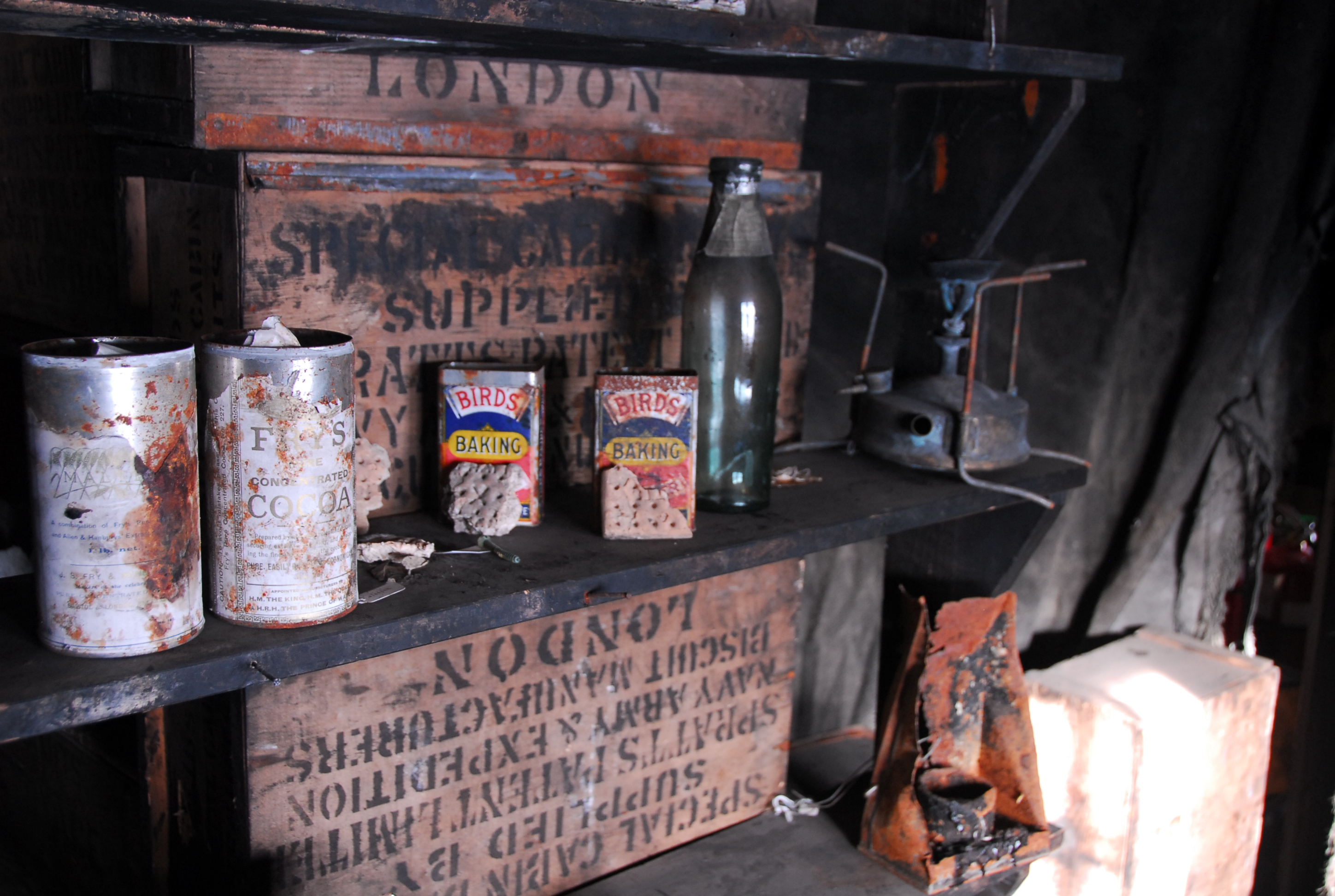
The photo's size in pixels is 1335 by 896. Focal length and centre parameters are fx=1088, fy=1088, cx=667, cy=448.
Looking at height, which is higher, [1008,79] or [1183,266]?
[1008,79]

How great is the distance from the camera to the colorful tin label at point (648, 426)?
1060 mm

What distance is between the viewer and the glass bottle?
1.17m

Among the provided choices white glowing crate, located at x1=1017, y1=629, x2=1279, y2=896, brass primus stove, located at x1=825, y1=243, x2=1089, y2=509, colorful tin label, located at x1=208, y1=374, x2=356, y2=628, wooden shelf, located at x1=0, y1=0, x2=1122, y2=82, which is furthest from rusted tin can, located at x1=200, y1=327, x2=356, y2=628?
white glowing crate, located at x1=1017, y1=629, x2=1279, y2=896

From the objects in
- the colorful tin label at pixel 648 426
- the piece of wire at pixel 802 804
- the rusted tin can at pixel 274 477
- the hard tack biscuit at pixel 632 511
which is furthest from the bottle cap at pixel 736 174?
the piece of wire at pixel 802 804

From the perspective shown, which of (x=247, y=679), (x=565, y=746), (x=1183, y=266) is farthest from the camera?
(x=1183, y=266)

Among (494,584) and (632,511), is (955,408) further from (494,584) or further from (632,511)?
(494,584)

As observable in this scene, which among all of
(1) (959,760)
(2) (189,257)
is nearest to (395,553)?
(2) (189,257)

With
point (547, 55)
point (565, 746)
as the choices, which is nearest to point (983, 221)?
point (547, 55)

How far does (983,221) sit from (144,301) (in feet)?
3.17

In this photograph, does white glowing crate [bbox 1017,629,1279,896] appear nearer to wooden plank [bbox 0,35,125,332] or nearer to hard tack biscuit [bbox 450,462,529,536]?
hard tack biscuit [bbox 450,462,529,536]

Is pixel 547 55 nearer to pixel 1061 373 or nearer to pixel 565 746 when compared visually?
pixel 565 746

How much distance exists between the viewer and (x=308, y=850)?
3.54 feet

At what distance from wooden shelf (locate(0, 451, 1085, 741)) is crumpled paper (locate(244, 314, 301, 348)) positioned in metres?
0.22

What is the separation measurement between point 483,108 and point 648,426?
0.36 m
